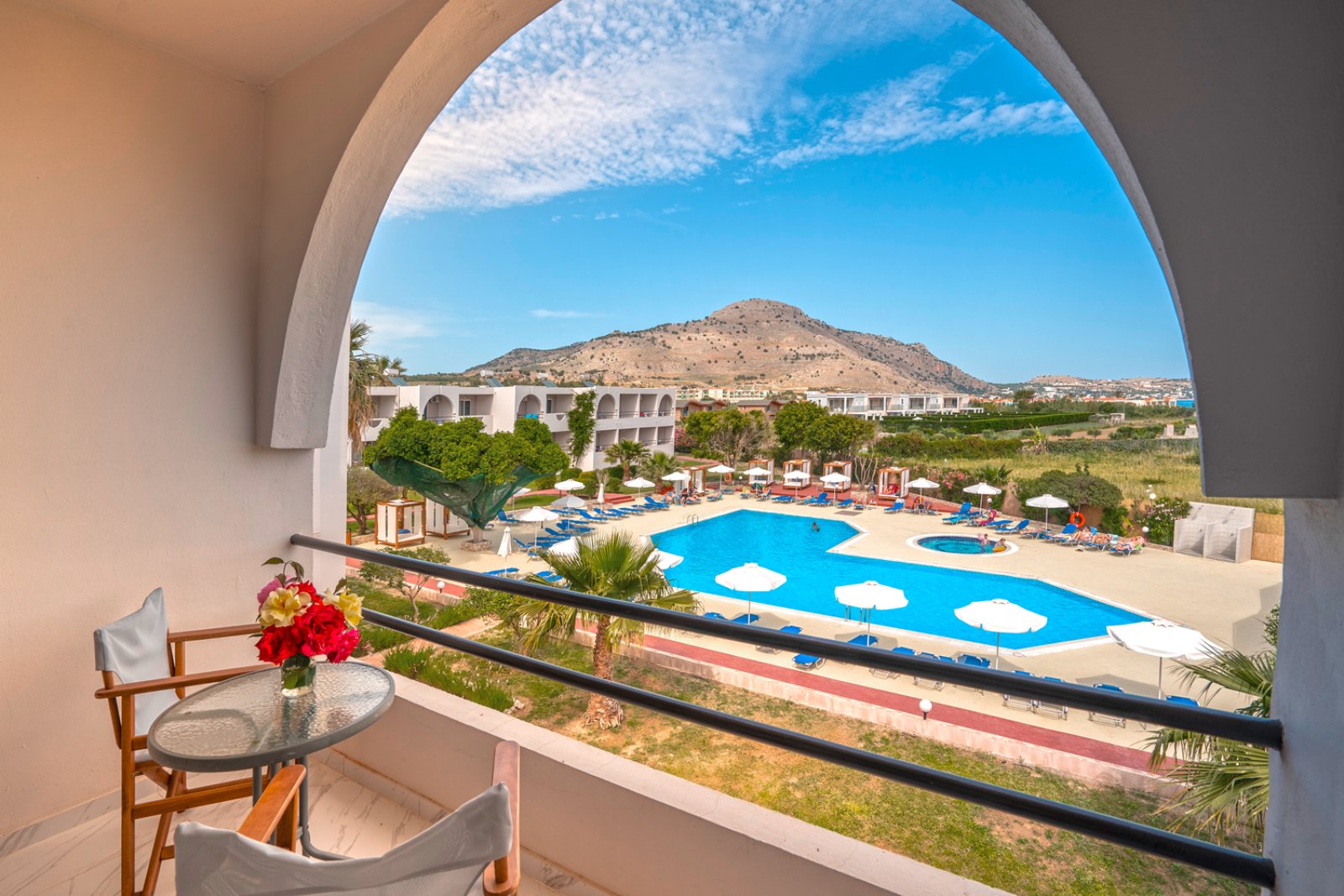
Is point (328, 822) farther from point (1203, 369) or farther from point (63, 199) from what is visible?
point (1203, 369)

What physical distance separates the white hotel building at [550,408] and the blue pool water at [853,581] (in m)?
8.31

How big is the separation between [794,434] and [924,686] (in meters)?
25.1

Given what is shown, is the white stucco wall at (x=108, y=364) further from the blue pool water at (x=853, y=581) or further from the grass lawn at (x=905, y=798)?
the blue pool water at (x=853, y=581)

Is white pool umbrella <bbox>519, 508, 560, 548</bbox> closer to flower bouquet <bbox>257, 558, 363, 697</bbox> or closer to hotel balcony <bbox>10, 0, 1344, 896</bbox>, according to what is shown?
hotel balcony <bbox>10, 0, 1344, 896</bbox>

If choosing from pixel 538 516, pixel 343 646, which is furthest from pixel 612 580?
pixel 538 516

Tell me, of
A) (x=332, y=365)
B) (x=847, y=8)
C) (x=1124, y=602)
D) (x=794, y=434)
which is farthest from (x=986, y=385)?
(x=332, y=365)

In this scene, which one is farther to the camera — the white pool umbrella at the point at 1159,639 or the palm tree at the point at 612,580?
the white pool umbrella at the point at 1159,639

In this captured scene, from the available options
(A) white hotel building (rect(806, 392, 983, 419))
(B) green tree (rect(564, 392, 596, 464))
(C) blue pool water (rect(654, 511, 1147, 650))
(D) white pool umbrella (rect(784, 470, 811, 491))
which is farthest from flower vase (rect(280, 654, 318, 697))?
(A) white hotel building (rect(806, 392, 983, 419))

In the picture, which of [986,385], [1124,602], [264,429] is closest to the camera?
[264,429]

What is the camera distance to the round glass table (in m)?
1.37

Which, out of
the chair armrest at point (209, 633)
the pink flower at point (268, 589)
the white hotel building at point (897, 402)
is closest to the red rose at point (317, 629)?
the pink flower at point (268, 589)

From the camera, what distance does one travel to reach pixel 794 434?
112 ft

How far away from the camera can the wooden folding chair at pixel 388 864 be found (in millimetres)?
847

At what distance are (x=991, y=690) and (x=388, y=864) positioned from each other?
99 centimetres
